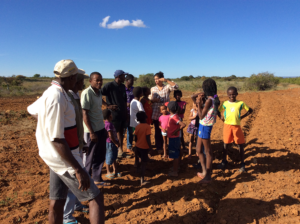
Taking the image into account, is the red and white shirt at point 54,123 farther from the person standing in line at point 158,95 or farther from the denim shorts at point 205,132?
the person standing in line at point 158,95

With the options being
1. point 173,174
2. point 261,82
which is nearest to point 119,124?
point 173,174

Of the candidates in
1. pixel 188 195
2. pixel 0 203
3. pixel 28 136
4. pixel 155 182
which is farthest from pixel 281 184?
pixel 28 136

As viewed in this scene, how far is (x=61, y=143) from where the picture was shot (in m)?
1.74

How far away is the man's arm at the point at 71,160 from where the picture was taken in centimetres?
174

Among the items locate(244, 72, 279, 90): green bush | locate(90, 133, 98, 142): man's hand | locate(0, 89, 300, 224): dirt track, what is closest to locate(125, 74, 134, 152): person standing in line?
locate(0, 89, 300, 224): dirt track

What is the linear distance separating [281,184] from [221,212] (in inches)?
58.2

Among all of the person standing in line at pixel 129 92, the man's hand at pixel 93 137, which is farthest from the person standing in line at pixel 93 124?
the person standing in line at pixel 129 92

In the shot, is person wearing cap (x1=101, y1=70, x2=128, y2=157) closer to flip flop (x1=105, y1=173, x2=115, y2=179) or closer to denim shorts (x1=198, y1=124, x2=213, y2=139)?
flip flop (x1=105, y1=173, x2=115, y2=179)

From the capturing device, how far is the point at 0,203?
318cm

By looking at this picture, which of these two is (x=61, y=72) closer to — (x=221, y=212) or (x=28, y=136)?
(x=221, y=212)

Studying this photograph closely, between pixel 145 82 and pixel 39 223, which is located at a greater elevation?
pixel 145 82

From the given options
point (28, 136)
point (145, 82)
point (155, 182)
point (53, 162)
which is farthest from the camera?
point (145, 82)

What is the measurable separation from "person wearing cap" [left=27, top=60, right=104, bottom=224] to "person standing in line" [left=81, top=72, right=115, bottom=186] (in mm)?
1184

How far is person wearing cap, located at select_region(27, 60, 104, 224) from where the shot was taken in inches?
67.2
